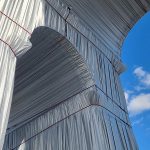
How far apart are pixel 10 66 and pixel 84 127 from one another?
1.91 metres

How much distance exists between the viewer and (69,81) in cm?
523

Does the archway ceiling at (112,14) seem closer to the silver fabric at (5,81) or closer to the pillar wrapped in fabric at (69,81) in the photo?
the pillar wrapped in fabric at (69,81)

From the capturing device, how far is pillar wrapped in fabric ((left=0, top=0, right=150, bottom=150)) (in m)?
4.62

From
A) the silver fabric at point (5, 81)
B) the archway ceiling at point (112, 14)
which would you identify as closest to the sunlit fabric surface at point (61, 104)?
the archway ceiling at point (112, 14)

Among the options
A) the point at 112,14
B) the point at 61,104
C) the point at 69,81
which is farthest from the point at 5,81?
the point at 112,14

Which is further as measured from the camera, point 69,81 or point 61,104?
point 61,104

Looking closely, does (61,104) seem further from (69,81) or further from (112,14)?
(112,14)

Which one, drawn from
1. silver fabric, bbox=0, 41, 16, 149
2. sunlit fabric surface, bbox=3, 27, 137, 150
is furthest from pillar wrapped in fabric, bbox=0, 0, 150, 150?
silver fabric, bbox=0, 41, 16, 149

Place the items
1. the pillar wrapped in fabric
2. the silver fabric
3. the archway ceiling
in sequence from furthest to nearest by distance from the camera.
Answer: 1. the archway ceiling
2. the pillar wrapped in fabric
3. the silver fabric

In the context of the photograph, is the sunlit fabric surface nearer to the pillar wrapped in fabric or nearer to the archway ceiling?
the pillar wrapped in fabric

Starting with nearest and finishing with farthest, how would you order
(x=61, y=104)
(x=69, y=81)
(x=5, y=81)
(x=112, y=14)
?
(x=5, y=81), (x=69, y=81), (x=61, y=104), (x=112, y=14)

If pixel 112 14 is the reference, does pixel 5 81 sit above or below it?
below

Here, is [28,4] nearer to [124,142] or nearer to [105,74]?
[105,74]

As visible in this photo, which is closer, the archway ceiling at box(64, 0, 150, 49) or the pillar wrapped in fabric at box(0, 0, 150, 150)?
the pillar wrapped in fabric at box(0, 0, 150, 150)
